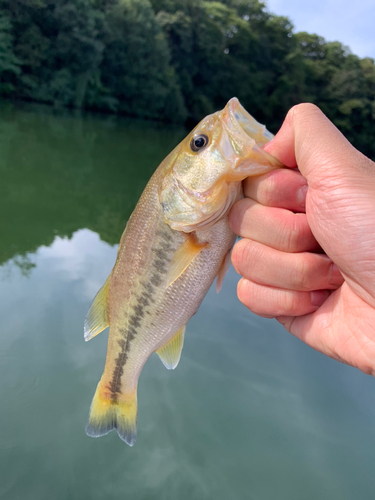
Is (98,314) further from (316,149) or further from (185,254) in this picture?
(316,149)

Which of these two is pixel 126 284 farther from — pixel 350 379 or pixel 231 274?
pixel 231 274

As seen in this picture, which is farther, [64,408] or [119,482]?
[64,408]

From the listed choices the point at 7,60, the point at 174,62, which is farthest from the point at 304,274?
the point at 174,62

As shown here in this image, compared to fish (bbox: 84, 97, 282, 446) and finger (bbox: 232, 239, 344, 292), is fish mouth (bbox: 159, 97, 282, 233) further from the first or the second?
finger (bbox: 232, 239, 344, 292)

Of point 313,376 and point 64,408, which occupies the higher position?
point 313,376

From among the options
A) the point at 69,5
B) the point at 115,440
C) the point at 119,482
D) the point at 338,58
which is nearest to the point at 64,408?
the point at 115,440

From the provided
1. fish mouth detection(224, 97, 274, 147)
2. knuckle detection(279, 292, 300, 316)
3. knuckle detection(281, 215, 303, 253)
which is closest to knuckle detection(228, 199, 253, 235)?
knuckle detection(281, 215, 303, 253)

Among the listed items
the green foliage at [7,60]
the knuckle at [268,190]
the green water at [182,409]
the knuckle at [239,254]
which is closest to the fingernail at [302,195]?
the knuckle at [268,190]
